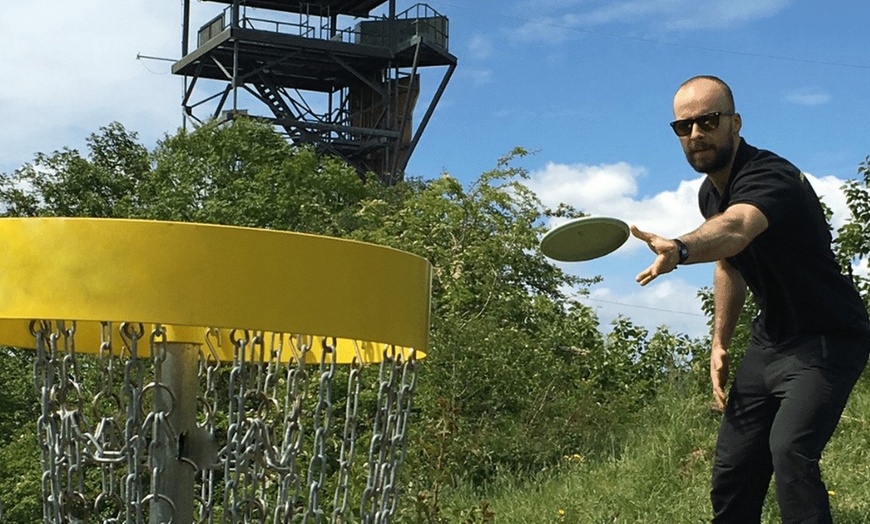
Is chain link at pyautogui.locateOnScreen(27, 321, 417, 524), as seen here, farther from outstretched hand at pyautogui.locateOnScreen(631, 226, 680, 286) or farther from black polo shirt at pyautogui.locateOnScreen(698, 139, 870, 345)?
black polo shirt at pyautogui.locateOnScreen(698, 139, 870, 345)

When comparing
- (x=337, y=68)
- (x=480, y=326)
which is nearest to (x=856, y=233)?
(x=480, y=326)

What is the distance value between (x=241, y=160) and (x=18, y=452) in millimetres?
6912

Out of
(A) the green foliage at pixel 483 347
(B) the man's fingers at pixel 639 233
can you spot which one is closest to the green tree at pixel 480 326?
(A) the green foliage at pixel 483 347

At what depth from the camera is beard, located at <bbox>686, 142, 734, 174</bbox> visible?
3.93 metres

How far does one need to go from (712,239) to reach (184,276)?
58.1 inches

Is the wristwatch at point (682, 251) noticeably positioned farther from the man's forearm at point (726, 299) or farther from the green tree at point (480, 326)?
the green tree at point (480, 326)

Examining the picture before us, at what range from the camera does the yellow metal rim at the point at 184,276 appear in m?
2.75

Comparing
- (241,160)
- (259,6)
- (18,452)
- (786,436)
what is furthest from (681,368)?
(259,6)

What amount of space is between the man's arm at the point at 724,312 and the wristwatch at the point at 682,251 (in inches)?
48.8

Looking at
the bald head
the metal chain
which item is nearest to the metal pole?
the metal chain

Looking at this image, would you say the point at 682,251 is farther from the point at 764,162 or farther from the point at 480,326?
the point at 480,326

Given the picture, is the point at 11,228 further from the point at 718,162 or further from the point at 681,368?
the point at 681,368

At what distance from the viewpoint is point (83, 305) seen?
279 cm

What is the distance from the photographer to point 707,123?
152 inches
